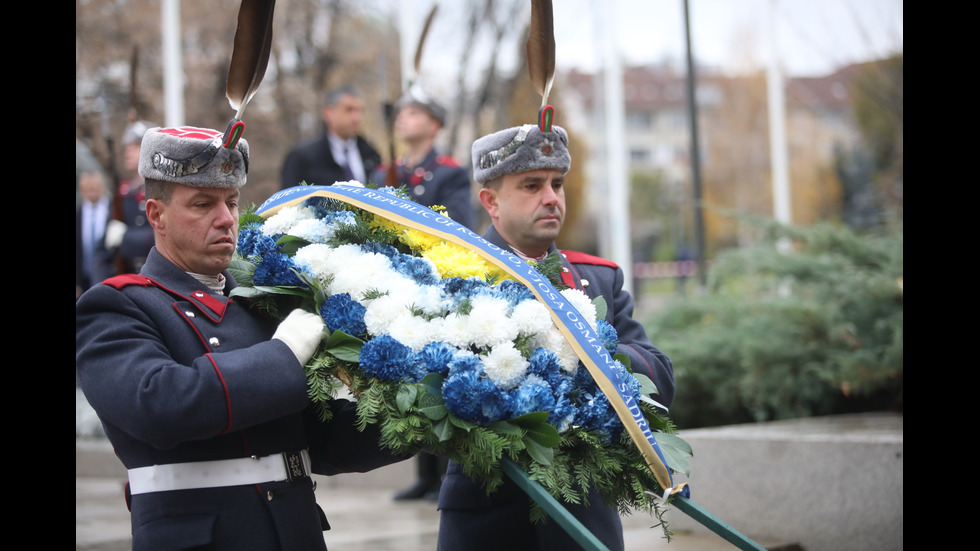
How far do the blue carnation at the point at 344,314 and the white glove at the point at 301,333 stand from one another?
0.03 metres

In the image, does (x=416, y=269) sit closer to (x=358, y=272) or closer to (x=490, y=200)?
(x=358, y=272)

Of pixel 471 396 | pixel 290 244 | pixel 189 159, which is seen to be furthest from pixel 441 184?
pixel 471 396

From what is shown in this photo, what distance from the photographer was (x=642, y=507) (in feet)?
9.03

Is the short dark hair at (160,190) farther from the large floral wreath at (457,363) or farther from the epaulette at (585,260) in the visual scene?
the epaulette at (585,260)

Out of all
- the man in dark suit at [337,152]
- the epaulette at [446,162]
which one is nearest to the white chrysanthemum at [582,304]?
the epaulette at [446,162]

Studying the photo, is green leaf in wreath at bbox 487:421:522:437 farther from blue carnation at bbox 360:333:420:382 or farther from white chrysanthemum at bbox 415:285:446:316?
white chrysanthemum at bbox 415:285:446:316

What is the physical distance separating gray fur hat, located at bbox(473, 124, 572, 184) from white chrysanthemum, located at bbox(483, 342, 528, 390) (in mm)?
1017

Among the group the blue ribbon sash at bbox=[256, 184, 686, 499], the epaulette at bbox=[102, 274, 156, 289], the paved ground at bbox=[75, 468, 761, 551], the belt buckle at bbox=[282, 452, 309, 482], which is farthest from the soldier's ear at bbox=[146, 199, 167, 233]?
the paved ground at bbox=[75, 468, 761, 551]

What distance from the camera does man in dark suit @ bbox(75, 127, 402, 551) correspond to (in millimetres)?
2463

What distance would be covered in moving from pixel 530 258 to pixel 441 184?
2775mm

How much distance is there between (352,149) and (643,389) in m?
4.64

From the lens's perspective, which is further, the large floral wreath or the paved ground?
the paved ground

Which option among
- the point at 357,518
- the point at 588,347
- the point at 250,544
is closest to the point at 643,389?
the point at 588,347
